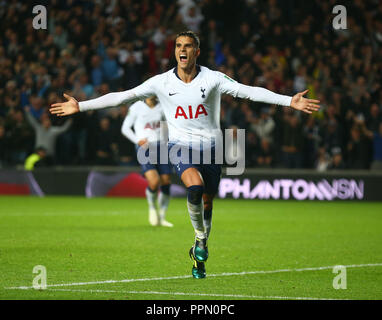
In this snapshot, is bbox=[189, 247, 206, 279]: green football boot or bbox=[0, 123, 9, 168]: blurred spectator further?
bbox=[0, 123, 9, 168]: blurred spectator

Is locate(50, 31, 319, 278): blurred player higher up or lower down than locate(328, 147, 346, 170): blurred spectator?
higher up

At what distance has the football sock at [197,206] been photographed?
9.07 m

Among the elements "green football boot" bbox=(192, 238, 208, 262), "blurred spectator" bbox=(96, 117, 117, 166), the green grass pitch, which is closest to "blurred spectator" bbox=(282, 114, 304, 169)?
the green grass pitch

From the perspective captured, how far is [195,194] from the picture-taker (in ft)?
29.8

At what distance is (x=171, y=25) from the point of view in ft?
80.8

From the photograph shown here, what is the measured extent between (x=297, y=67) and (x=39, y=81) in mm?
6477

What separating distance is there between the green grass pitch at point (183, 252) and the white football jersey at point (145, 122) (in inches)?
58.9

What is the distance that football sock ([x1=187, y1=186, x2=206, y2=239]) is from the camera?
29.8ft

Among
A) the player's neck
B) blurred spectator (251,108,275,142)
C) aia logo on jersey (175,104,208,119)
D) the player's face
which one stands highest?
the player's face

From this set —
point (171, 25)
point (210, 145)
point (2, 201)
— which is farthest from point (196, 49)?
point (171, 25)

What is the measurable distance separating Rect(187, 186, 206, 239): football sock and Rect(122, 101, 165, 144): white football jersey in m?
6.11

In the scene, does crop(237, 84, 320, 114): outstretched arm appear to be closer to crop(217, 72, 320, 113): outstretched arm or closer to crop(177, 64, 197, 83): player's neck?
crop(217, 72, 320, 113): outstretched arm

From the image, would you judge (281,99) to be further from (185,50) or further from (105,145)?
(105,145)
